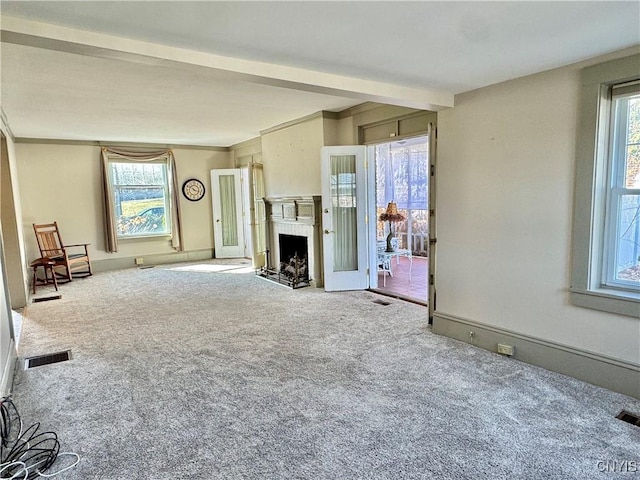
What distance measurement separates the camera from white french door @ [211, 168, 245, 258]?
28.2 feet

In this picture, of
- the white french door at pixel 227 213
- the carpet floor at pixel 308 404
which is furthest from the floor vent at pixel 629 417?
the white french door at pixel 227 213

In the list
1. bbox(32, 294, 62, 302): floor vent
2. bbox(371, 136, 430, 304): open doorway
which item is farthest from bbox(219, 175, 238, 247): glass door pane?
bbox(32, 294, 62, 302): floor vent

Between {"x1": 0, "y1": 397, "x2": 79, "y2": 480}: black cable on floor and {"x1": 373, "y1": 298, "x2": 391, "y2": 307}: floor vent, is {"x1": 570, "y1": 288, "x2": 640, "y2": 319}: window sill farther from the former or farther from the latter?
{"x1": 0, "y1": 397, "x2": 79, "y2": 480}: black cable on floor

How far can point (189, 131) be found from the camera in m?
6.49

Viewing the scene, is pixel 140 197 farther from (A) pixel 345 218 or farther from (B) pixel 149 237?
(A) pixel 345 218

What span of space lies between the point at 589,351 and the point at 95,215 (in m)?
7.98

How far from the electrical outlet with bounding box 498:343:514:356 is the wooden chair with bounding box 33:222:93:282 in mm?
6575

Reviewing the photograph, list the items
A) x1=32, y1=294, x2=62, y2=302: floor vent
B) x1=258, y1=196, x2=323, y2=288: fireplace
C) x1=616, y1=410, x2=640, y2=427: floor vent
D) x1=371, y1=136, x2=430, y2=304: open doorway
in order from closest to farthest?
x1=616, y1=410, x2=640, y2=427: floor vent < x1=32, y1=294, x2=62, y2=302: floor vent < x1=258, y1=196, x2=323, y2=288: fireplace < x1=371, y1=136, x2=430, y2=304: open doorway

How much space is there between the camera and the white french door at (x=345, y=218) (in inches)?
209

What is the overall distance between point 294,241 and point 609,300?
4.48m

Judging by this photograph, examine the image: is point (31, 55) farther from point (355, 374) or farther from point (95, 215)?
point (95, 215)

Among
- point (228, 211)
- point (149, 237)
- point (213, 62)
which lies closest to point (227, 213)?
point (228, 211)

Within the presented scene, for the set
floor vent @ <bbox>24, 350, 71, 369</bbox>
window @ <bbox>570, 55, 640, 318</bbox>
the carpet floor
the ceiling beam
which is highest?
the ceiling beam

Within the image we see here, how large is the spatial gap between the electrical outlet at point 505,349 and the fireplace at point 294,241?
2.94m
